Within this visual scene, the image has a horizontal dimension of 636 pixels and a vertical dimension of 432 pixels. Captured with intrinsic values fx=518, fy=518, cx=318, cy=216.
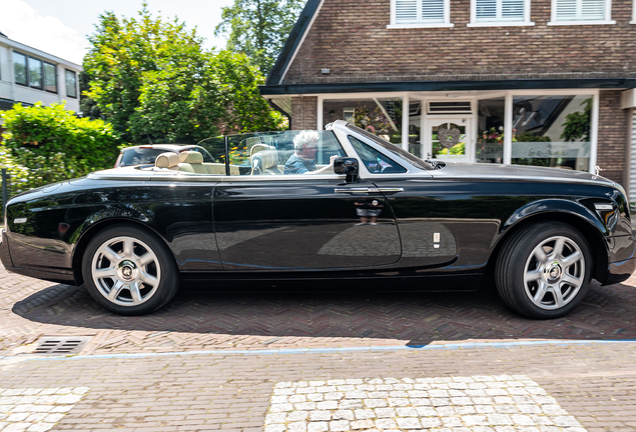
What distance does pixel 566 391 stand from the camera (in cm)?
286

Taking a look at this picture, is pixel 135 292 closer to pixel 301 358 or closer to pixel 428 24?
pixel 301 358

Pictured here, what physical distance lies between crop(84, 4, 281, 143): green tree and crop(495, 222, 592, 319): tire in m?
12.2

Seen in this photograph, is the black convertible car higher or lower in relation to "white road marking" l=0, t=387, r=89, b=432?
higher

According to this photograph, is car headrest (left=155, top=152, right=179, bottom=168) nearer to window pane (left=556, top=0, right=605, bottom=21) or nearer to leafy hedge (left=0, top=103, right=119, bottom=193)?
leafy hedge (left=0, top=103, right=119, bottom=193)

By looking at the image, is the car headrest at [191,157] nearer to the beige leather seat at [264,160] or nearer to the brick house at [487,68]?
the beige leather seat at [264,160]

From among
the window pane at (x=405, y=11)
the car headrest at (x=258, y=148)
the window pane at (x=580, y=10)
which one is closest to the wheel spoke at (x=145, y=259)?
the car headrest at (x=258, y=148)

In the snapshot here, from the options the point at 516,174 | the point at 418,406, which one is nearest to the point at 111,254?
the point at 418,406

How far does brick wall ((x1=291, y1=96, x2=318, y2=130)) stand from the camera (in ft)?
40.1

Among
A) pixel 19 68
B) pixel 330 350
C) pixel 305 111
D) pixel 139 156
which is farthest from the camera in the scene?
pixel 19 68

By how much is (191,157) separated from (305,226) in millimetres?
1283

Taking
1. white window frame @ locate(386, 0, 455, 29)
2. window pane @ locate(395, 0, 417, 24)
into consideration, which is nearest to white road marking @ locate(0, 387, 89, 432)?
white window frame @ locate(386, 0, 455, 29)

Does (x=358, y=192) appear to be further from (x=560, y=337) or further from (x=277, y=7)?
(x=277, y=7)

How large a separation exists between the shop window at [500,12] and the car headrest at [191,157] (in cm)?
949

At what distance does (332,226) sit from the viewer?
4.04 metres
